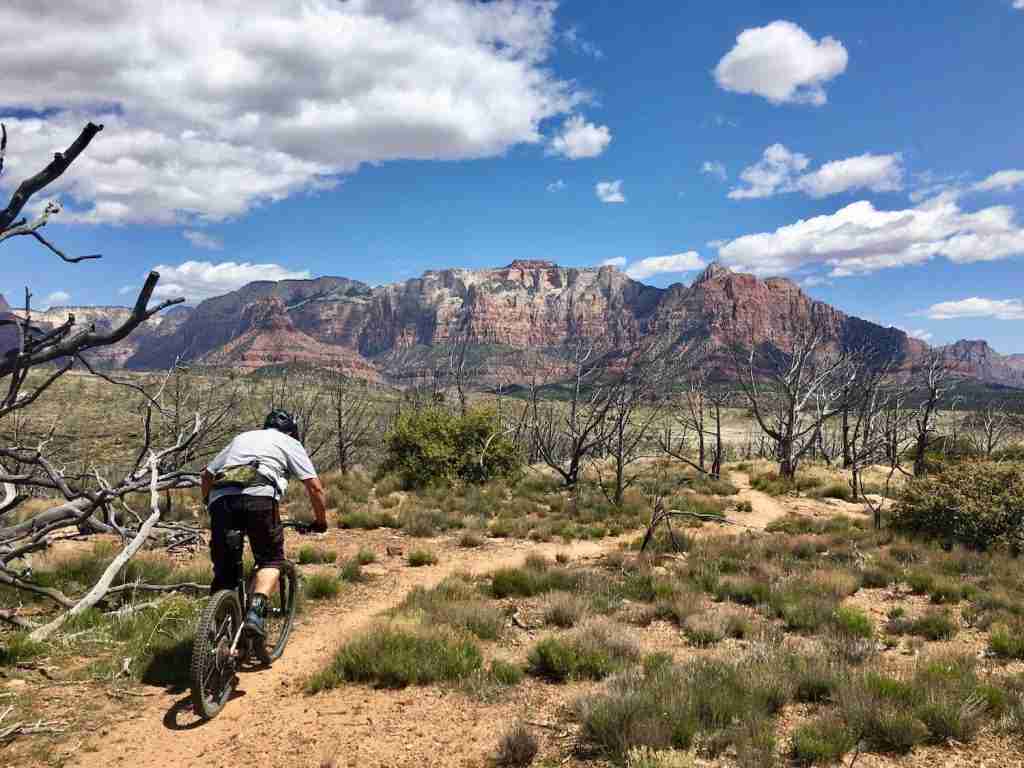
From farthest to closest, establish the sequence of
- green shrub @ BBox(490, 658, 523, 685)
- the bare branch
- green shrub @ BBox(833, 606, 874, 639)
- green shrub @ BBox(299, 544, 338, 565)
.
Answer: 1. green shrub @ BBox(299, 544, 338, 565)
2. green shrub @ BBox(833, 606, 874, 639)
3. green shrub @ BBox(490, 658, 523, 685)
4. the bare branch

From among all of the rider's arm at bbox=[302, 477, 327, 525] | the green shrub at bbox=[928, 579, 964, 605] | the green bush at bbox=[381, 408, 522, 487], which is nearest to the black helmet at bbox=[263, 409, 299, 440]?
the rider's arm at bbox=[302, 477, 327, 525]

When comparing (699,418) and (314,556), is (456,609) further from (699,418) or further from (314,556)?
(699,418)

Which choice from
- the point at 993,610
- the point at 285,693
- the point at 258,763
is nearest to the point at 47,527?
the point at 285,693

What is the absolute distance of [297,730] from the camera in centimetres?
491

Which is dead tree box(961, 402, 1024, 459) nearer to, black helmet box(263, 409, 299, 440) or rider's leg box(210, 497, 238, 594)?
black helmet box(263, 409, 299, 440)

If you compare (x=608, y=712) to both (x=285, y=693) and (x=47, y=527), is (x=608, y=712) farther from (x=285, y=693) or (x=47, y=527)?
(x=47, y=527)

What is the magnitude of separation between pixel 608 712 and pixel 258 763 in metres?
2.70

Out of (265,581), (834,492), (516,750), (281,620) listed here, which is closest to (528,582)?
(281,620)

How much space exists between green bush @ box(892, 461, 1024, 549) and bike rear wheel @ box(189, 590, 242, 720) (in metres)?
13.7

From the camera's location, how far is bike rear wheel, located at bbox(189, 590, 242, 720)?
4609 mm

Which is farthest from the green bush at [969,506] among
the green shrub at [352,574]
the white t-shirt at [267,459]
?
the white t-shirt at [267,459]

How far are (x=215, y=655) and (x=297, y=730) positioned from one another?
92cm

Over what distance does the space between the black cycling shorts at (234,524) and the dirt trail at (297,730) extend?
1101 mm

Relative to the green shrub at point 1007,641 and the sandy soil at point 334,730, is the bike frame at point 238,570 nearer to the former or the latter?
the sandy soil at point 334,730
